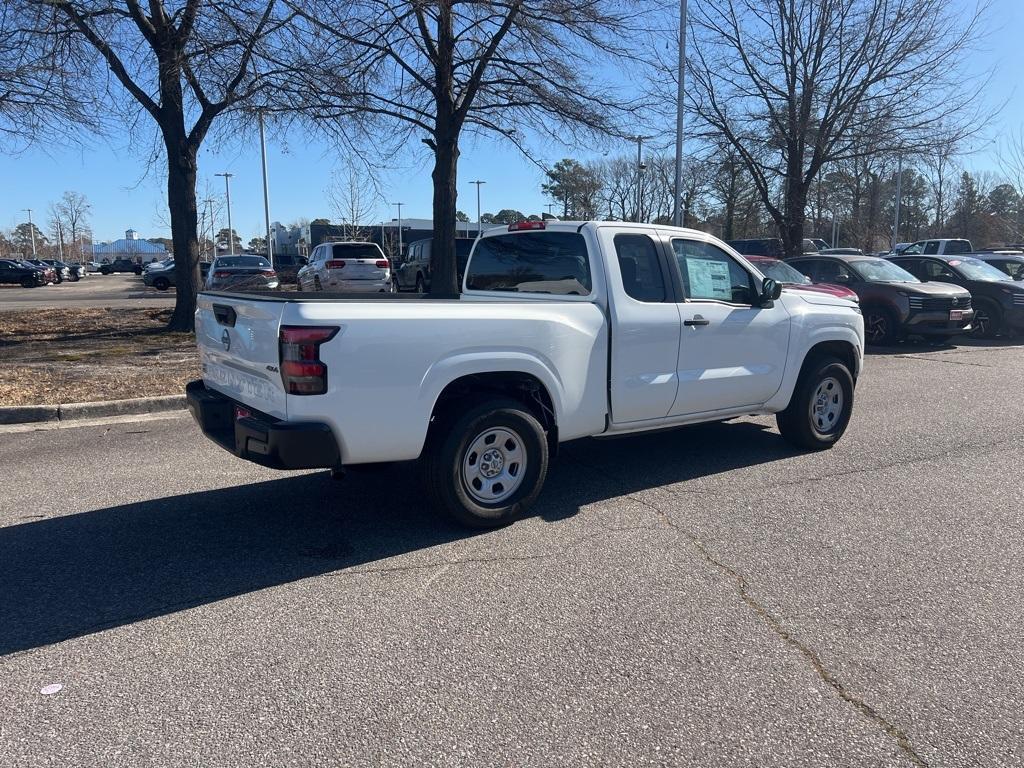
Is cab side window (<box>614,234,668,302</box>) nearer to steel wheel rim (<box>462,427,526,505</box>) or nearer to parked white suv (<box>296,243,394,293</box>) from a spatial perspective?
steel wheel rim (<box>462,427,526,505</box>)

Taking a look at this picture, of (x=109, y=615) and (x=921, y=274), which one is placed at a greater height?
(x=921, y=274)

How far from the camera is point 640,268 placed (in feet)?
18.0

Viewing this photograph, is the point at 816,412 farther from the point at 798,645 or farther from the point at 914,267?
the point at 914,267

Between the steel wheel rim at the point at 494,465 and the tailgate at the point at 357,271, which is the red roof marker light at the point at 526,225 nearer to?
the steel wheel rim at the point at 494,465

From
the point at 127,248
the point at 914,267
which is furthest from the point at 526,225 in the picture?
the point at 127,248

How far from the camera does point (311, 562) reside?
14.1 feet

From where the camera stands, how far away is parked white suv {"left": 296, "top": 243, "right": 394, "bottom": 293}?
20703mm

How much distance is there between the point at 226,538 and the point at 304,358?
1.42 meters

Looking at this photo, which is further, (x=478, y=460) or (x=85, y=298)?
(x=85, y=298)

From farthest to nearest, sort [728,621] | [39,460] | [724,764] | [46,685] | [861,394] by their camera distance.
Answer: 1. [861,394]
2. [39,460]
3. [728,621]
4. [46,685]
5. [724,764]

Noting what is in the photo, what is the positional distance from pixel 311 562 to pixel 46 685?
1.45 meters

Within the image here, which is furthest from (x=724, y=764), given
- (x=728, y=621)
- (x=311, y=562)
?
(x=311, y=562)

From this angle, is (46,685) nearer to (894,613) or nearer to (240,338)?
(240,338)

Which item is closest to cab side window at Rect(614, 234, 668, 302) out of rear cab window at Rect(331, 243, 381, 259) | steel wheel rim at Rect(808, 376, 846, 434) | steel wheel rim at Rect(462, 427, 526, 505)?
steel wheel rim at Rect(462, 427, 526, 505)
